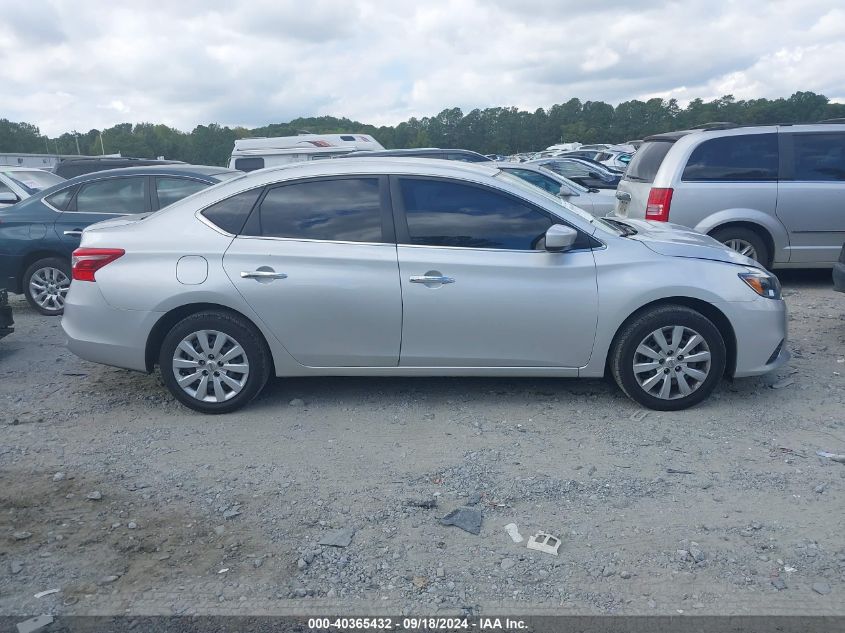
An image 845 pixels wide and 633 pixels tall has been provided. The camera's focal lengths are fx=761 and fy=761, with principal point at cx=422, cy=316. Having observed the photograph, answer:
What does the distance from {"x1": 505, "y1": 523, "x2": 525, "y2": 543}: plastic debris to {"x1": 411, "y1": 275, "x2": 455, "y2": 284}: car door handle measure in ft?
5.88

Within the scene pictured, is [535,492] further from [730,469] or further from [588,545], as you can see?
[730,469]

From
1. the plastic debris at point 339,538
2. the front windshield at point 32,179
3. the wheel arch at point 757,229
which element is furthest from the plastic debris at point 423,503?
the front windshield at point 32,179

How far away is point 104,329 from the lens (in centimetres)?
527

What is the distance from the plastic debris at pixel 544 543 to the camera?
140 inches

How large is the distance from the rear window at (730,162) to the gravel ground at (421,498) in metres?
3.26

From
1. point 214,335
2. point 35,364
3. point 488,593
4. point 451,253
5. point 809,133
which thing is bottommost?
point 488,593

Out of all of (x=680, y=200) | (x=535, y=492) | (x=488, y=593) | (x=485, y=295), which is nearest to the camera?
(x=488, y=593)

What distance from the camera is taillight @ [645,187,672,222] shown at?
8.52 m

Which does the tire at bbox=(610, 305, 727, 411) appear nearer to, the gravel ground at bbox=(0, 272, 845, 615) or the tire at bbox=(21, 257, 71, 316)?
the gravel ground at bbox=(0, 272, 845, 615)

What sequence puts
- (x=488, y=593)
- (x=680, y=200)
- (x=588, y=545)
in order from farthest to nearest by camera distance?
(x=680, y=200), (x=588, y=545), (x=488, y=593)

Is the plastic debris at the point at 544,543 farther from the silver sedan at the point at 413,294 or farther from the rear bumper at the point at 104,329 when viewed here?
the rear bumper at the point at 104,329

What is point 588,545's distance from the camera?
142 inches

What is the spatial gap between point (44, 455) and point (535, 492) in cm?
302

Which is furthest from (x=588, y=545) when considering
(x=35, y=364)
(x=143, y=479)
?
(x=35, y=364)
